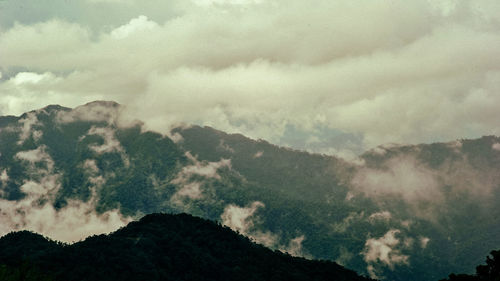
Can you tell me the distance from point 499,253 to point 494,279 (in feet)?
31.6

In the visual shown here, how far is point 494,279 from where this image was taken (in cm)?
19525

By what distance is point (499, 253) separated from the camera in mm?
199500

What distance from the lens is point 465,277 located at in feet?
650

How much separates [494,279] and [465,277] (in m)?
9.12

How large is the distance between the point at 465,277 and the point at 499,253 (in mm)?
14558
